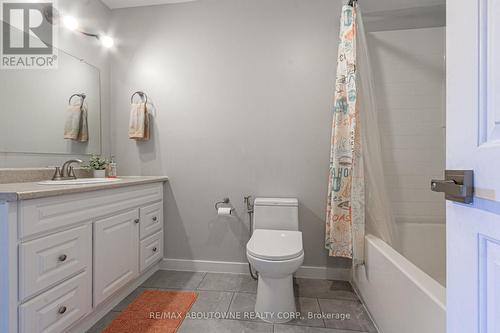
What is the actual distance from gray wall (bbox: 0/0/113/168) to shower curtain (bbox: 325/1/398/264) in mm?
2091

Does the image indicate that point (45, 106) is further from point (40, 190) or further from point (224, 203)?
point (224, 203)

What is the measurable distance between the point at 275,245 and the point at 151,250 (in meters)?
1.11

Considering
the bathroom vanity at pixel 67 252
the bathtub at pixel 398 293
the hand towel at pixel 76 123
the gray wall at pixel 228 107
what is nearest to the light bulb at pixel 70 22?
the gray wall at pixel 228 107

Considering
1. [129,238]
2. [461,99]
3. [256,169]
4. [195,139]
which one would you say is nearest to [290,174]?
[256,169]

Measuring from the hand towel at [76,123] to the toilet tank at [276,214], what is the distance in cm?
159

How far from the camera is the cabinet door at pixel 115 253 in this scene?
4.57 feet

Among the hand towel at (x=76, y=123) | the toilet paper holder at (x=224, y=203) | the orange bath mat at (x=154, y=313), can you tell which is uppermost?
the hand towel at (x=76, y=123)

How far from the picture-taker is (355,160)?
1636mm

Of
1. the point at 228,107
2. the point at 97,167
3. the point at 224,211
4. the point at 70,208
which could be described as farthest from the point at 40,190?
the point at 228,107

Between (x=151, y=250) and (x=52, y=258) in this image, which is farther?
(x=151, y=250)

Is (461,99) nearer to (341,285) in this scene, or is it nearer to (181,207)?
(341,285)

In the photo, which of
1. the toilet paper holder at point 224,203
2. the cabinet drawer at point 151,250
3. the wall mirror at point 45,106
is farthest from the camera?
the toilet paper holder at point 224,203

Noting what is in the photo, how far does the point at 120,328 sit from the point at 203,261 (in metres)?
0.84

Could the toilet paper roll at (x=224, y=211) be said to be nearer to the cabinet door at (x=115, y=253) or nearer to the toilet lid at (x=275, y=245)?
the toilet lid at (x=275, y=245)
